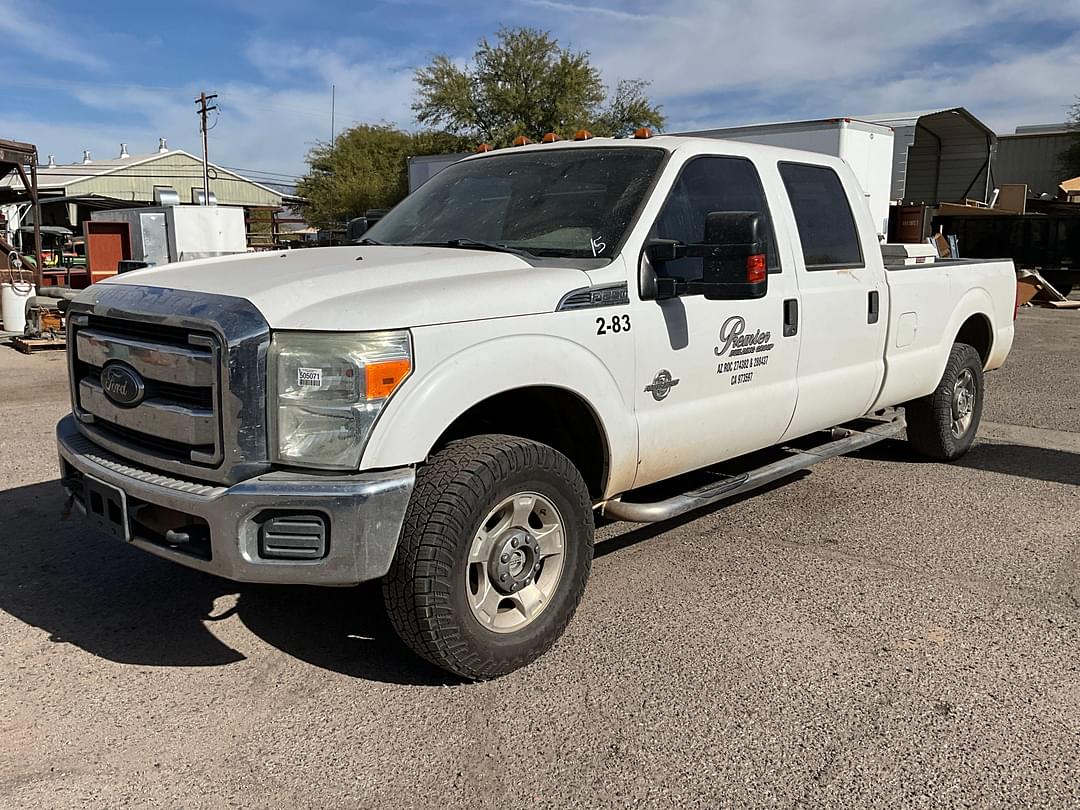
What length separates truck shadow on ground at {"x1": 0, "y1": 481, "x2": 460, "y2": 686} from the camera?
353 centimetres

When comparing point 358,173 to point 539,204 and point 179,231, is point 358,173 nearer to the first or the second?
point 179,231

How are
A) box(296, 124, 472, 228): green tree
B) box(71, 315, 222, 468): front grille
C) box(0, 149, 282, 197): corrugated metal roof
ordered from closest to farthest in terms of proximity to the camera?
box(71, 315, 222, 468): front grille → box(296, 124, 472, 228): green tree → box(0, 149, 282, 197): corrugated metal roof

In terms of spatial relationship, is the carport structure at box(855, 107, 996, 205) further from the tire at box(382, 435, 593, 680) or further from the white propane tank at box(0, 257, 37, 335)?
the tire at box(382, 435, 593, 680)

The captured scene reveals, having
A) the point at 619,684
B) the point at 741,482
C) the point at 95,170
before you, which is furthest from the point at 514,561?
the point at 95,170

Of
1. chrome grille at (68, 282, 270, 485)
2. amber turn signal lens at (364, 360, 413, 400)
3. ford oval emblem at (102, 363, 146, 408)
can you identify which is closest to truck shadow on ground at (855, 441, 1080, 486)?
amber turn signal lens at (364, 360, 413, 400)

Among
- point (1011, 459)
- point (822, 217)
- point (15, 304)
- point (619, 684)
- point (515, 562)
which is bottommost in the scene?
point (619, 684)

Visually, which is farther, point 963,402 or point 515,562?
point 963,402

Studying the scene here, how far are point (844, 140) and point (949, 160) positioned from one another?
17570mm

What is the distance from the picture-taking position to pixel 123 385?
10.6 ft

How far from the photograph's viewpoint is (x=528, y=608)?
3412 mm

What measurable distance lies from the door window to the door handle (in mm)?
286

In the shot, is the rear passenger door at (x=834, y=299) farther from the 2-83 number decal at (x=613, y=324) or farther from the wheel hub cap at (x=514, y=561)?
the wheel hub cap at (x=514, y=561)

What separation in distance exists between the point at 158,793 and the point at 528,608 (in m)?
1.35

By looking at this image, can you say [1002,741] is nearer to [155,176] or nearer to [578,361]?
[578,361]
